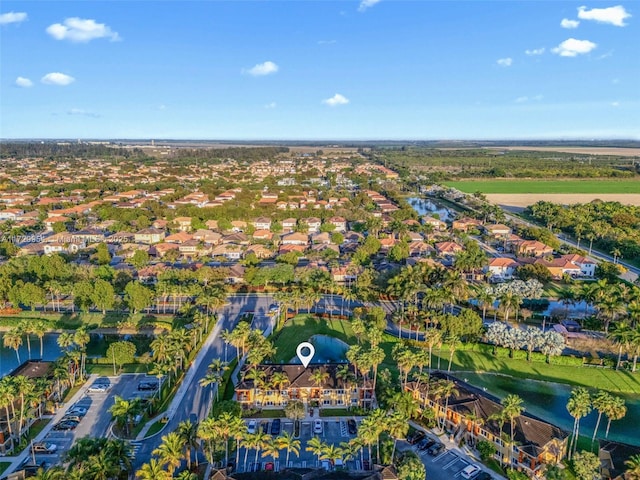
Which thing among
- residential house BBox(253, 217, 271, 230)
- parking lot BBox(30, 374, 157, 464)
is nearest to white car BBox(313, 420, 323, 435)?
parking lot BBox(30, 374, 157, 464)

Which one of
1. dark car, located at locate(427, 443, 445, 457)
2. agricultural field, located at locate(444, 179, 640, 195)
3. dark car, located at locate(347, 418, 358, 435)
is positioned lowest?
dark car, located at locate(427, 443, 445, 457)

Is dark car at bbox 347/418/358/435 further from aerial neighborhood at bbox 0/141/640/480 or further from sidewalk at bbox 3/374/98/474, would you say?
sidewalk at bbox 3/374/98/474

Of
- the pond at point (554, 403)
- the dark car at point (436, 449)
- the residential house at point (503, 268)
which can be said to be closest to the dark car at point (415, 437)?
the dark car at point (436, 449)

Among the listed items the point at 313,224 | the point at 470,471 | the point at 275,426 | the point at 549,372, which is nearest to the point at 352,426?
the point at 275,426

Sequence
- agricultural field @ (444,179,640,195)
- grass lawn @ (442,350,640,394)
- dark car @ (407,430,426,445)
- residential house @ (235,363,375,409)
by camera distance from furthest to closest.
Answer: agricultural field @ (444,179,640,195)
grass lawn @ (442,350,640,394)
residential house @ (235,363,375,409)
dark car @ (407,430,426,445)

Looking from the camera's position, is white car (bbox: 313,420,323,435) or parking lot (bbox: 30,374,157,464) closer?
parking lot (bbox: 30,374,157,464)

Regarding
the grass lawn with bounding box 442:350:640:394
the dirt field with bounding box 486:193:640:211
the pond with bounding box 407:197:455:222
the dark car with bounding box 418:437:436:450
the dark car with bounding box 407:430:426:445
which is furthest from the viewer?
the dirt field with bounding box 486:193:640:211

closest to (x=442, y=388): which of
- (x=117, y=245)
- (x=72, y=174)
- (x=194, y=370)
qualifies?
(x=194, y=370)
